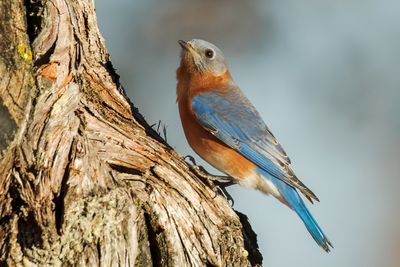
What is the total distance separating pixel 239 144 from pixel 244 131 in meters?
0.25

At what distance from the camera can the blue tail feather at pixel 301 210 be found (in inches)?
269

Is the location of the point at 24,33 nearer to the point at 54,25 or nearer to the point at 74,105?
the point at 54,25

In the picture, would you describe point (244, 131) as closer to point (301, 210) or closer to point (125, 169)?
point (301, 210)

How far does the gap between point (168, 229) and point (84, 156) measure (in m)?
0.87

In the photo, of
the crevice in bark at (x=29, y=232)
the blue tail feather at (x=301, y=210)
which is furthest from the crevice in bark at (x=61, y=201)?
the blue tail feather at (x=301, y=210)

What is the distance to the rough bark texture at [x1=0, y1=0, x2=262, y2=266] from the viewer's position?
4629mm

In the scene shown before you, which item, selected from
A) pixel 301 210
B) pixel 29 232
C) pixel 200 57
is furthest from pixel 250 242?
pixel 200 57

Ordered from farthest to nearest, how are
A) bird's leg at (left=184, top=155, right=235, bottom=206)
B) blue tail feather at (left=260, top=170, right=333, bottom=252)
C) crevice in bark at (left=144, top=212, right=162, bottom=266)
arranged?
blue tail feather at (left=260, top=170, right=333, bottom=252) < bird's leg at (left=184, top=155, right=235, bottom=206) < crevice in bark at (left=144, top=212, right=162, bottom=266)

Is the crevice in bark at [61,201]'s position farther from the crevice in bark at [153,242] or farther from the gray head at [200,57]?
the gray head at [200,57]

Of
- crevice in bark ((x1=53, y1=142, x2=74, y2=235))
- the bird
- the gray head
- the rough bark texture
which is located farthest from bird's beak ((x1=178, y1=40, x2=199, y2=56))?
crevice in bark ((x1=53, y1=142, x2=74, y2=235))

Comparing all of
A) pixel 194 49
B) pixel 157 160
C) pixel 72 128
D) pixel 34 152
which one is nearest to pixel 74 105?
pixel 72 128

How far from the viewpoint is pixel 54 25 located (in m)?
5.19

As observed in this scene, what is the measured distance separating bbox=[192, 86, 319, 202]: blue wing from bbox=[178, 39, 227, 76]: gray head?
0.41m

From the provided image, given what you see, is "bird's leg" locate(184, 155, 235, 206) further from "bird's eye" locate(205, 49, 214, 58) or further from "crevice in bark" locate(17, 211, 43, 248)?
"bird's eye" locate(205, 49, 214, 58)
